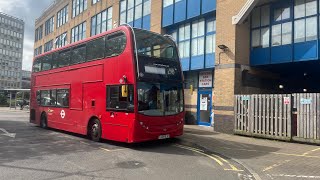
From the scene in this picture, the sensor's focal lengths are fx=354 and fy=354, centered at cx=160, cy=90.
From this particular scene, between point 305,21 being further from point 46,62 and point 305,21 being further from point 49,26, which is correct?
point 49,26

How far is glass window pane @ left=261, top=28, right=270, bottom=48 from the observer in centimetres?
1716

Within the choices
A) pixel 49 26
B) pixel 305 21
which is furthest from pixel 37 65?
pixel 49 26

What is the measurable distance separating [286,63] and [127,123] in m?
8.99

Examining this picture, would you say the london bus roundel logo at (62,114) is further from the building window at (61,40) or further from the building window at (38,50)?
the building window at (38,50)

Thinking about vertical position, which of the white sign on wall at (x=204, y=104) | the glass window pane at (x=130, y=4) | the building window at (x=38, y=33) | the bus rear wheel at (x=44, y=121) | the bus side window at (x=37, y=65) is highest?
the building window at (x=38, y=33)

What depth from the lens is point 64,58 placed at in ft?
54.4

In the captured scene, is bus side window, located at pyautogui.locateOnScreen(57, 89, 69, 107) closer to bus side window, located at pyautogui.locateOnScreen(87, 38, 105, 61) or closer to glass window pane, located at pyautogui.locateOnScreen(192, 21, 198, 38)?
bus side window, located at pyautogui.locateOnScreen(87, 38, 105, 61)

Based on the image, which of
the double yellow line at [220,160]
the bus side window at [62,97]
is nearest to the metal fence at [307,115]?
the double yellow line at [220,160]

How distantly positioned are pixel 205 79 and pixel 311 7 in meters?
7.33

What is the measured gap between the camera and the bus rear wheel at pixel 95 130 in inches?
532

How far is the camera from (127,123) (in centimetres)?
1195

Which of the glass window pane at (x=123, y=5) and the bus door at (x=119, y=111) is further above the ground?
the glass window pane at (x=123, y=5)

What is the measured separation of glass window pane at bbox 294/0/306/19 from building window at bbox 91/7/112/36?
703 inches

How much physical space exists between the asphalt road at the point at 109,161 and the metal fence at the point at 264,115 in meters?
3.78
